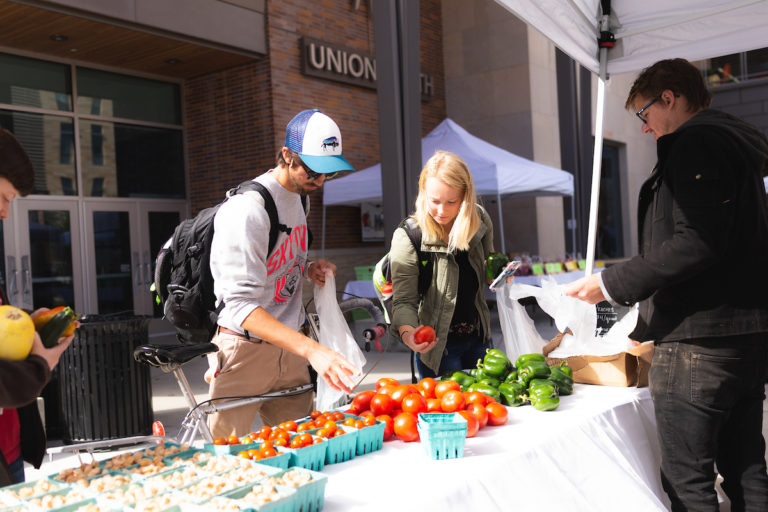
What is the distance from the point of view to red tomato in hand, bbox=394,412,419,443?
221 centimetres

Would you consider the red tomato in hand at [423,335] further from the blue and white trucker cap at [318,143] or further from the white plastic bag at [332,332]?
the blue and white trucker cap at [318,143]

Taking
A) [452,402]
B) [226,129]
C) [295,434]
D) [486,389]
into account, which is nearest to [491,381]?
[486,389]

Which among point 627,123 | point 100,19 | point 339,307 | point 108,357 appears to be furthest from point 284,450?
point 627,123

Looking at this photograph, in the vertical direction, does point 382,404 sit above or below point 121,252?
below

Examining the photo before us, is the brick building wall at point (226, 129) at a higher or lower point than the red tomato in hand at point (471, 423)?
higher

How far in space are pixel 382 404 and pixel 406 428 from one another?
189mm

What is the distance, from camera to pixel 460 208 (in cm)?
310

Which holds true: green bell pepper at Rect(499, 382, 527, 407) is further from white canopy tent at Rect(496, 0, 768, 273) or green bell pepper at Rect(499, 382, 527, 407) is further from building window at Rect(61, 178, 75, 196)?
building window at Rect(61, 178, 75, 196)

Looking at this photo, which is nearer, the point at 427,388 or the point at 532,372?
the point at 427,388

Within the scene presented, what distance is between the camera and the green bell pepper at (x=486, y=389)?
2.69 meters

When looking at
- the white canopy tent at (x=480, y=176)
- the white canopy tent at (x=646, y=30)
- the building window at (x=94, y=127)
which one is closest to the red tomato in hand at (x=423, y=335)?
the white canopy tent at (x=646, y=30)

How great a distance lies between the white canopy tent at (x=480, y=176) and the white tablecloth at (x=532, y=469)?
810 cm

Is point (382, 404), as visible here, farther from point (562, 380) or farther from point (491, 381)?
point (562, 380)

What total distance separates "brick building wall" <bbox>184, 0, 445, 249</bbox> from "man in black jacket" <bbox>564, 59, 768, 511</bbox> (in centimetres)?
1007
